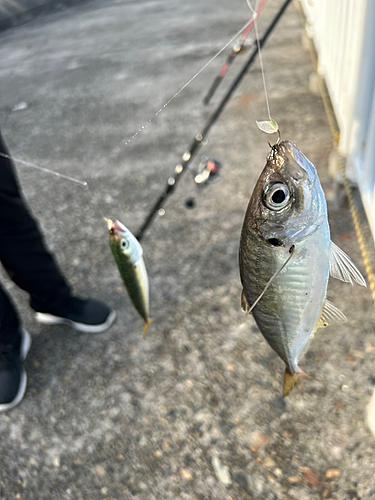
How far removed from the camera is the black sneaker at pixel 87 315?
8.82 ft

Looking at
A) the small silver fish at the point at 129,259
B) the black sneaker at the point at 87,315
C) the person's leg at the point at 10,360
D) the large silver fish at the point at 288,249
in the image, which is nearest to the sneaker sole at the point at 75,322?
the black sneaker at the point at 87,315

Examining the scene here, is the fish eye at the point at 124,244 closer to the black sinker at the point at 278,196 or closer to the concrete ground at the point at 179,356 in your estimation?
the black sinker at the point at 278,196

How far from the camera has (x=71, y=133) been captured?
5.31 m

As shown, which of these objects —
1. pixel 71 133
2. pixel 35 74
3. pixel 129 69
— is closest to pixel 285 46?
pixel 129 69

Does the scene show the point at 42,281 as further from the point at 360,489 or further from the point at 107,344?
the point at 360,489

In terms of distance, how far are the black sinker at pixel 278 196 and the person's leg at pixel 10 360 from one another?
200cm

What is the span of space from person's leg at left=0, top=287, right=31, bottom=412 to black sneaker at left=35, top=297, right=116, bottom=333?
336mm

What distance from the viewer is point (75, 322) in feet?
8.92

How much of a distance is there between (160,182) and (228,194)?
2.71ft

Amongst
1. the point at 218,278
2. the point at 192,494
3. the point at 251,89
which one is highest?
the point at 251,89

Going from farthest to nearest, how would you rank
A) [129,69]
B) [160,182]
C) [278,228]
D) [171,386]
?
[129,69] → [160,182] → [171,386] → [278,228]

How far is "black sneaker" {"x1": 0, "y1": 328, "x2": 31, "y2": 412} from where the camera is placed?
2.37 meters

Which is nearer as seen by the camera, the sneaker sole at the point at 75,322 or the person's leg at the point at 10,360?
the person's leg at the point at 10,360

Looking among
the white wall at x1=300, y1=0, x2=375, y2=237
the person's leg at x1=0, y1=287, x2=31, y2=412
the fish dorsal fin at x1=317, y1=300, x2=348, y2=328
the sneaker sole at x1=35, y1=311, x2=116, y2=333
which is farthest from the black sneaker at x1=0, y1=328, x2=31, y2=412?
the white wall at x1=300, y1=0, x2=375, y2=237
